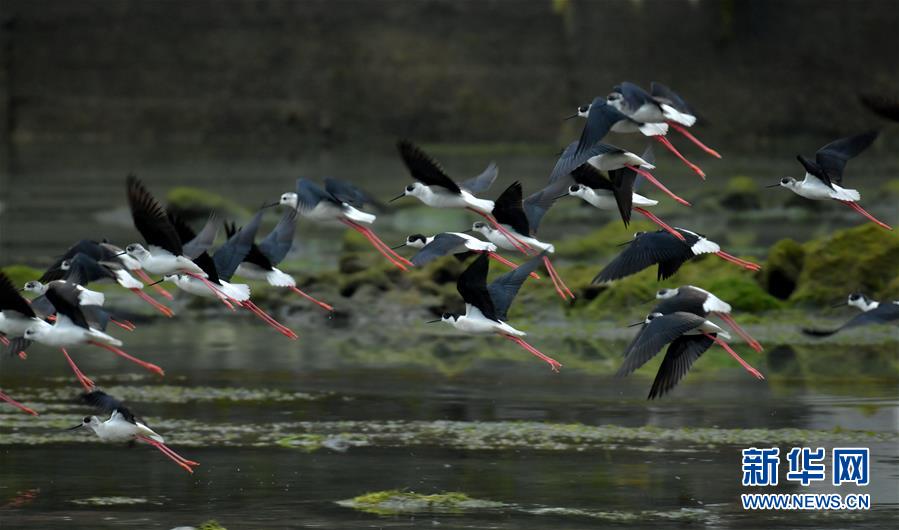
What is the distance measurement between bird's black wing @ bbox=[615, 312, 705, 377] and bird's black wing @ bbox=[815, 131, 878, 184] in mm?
1621

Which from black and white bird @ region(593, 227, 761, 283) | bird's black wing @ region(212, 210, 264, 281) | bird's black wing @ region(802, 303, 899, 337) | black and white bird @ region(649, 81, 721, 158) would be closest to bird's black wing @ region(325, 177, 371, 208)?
bird's black wing @ region(212, 210, 264, 281)

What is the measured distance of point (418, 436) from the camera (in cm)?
1445

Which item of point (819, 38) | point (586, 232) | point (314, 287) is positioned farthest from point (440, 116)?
point (314, 287)

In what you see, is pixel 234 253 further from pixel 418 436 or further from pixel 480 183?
pixel 418 436

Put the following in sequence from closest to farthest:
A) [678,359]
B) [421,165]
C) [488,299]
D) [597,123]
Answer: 1. [597,123]
2. [678,359]
3. [421,165]
4. [488,299]

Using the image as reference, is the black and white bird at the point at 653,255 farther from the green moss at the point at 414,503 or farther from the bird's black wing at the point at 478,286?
the green moss at the point at 414,503


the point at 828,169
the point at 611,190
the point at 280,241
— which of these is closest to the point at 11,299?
the point at 280,241

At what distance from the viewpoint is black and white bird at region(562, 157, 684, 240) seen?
13.2 metres

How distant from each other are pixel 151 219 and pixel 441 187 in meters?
1.92

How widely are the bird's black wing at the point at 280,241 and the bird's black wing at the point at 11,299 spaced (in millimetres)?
1972

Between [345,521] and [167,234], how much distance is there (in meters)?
2.45

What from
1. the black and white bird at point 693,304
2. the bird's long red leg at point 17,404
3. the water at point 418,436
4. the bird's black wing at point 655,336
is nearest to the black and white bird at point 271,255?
the water at point 418,436

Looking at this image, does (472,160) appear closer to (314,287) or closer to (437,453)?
(314,287)

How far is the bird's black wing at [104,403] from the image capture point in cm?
1269
